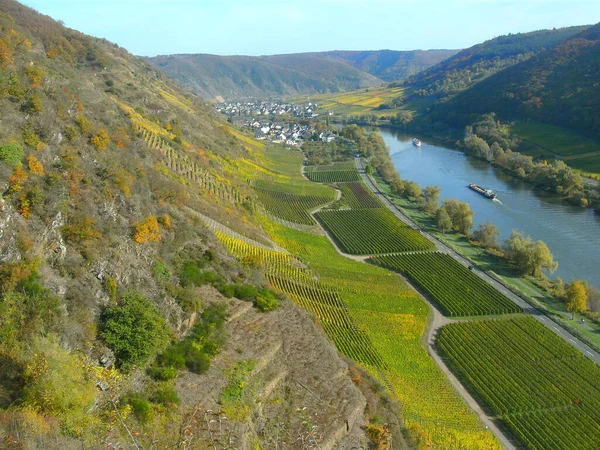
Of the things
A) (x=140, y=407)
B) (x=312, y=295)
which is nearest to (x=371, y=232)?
(x=312, y=295)

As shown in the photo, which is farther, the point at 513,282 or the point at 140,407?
the point at 513,282

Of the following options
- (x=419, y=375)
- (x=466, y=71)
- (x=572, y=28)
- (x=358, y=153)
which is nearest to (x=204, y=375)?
(x=419, y=375)

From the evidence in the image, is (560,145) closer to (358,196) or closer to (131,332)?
(358,196)

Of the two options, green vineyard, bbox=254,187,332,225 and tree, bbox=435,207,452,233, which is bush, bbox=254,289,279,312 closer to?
green vineyard, bbox=254,187,332,225

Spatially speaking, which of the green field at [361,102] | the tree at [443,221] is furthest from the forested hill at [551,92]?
the tree at [443,221]

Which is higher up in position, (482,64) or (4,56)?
(482,64)

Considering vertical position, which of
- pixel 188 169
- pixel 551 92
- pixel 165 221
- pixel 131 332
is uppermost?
pixel 551 92
